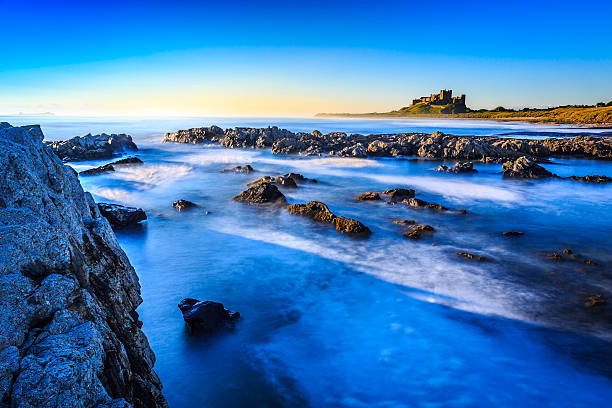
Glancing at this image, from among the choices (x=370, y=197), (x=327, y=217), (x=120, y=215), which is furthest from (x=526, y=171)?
(x=120, y=215)

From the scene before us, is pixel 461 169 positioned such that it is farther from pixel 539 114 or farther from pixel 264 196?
pixel 539 114

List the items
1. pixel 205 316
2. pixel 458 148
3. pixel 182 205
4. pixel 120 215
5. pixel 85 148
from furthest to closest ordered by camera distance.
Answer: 1. pixel 458 148
2. pixel 85 148
3. pixel 182 205
4. pixel 120 215
5. pixel 205 316

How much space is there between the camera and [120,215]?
11383 millimetres

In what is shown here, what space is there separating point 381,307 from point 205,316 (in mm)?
3271

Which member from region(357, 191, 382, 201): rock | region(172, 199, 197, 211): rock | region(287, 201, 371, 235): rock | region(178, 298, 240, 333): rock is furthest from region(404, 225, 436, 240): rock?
region(172, 199, 197, 211): rock

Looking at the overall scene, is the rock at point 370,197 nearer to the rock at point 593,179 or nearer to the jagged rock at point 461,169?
the jagged rock at point 461,169

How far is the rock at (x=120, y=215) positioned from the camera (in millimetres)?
11227

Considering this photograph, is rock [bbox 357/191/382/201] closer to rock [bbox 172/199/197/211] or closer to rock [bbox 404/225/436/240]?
rock [bbox 404/225/436/240]

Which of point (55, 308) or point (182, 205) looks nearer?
point (55, 308)

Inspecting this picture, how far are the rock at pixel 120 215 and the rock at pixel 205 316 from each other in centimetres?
644

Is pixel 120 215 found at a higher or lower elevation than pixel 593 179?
lower

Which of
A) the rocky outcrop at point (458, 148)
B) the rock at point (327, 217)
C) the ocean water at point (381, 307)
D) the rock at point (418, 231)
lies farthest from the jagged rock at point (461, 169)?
the rock at point (327, 217)

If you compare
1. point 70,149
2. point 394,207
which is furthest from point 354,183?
point 70,149

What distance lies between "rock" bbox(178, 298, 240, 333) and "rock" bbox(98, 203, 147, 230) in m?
6.44
